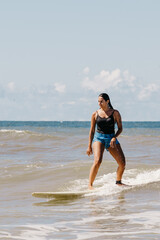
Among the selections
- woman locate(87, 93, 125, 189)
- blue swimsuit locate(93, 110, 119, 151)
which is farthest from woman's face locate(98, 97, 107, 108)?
blue swimsuit locate(93, 110, 119, 151)

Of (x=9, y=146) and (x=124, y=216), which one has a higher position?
(x=124, y=216)

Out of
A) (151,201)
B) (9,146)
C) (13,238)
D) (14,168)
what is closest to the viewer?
(13,238)

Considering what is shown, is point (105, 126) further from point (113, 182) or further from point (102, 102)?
point (113, 182)

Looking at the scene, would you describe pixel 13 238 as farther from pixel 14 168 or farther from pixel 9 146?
pixel 9 146

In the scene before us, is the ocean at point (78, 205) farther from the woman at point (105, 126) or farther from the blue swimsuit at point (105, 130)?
the blue swimsuit at point (105, 130)

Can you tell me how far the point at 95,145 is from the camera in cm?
938

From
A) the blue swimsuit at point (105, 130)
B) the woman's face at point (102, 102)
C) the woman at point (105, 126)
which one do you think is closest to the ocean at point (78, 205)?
the woman at point (105, 126)

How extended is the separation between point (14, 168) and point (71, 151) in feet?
21.4

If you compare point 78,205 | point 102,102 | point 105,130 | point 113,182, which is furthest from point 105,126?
point 113,182

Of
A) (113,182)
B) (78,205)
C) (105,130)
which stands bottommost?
(113,182)

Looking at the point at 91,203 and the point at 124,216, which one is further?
the point at 91,203

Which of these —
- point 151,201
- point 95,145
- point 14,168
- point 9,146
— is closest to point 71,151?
point 9,146

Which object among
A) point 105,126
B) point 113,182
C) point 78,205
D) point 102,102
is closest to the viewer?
point 78,205

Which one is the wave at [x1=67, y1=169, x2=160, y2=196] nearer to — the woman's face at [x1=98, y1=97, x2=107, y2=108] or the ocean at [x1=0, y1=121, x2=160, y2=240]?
the ocean at [x1=0, y1=121, x2=160, y2=240]
